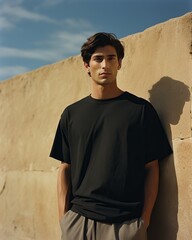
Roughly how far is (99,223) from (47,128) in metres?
1.24

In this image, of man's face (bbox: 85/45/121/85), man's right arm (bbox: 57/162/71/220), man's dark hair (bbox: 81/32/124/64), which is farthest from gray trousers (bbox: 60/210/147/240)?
man's dark hair (bbox: 81/32/124/64)

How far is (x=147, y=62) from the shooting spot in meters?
2.30

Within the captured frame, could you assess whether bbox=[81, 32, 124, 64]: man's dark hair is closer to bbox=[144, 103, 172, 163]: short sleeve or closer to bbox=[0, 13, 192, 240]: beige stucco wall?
bbox=[0, 13, 192, 240]: beige stucco wall

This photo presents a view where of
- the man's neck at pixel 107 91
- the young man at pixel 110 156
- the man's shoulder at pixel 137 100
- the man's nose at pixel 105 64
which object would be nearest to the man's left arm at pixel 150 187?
the young man at pixel 110 156

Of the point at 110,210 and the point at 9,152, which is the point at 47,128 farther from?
the point at 110,210

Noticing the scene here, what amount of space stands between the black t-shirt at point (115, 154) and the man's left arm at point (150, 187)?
2 centimetres

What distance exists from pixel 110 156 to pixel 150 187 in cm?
23

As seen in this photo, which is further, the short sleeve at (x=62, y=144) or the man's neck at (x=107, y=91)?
the short sleeve at (x=62, y=144)

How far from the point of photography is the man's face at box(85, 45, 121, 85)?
7.02ft

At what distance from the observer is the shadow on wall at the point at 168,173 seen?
2.07 metres

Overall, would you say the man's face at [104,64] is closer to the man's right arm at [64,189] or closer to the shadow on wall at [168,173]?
the shadow on wall at [168,173]

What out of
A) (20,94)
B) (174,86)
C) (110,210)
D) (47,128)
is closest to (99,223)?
(110,210)

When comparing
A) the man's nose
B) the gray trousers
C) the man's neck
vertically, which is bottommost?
the gray trousers

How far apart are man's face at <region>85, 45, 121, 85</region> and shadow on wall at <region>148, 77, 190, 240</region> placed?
0.80 ft
